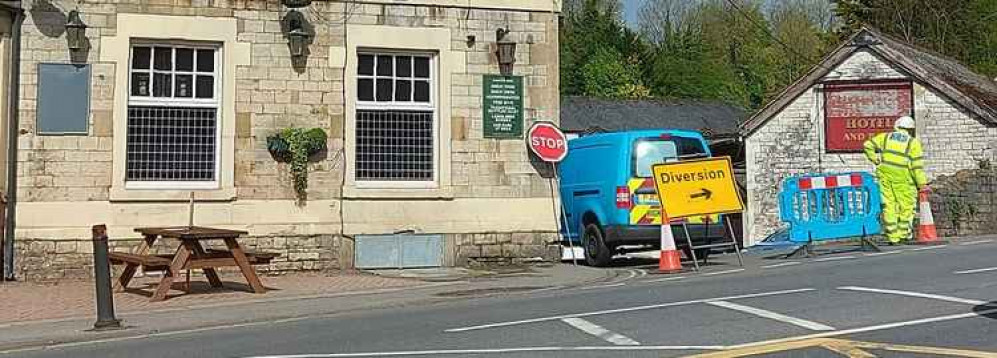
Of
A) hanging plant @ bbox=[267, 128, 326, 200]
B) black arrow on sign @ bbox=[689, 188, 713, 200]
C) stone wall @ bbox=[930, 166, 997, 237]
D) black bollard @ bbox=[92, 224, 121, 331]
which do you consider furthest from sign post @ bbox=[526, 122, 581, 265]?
stone wall @ bbox=[930, 166, 997, 237]

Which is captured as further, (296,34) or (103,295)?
(296,34)

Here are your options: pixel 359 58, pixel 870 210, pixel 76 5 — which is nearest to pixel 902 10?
pixel 870 210

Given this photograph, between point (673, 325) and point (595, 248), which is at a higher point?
point (595, 248)

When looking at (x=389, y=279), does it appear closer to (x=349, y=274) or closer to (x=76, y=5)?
(x=349, y=274)

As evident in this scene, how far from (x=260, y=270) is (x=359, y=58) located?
3.36 meters

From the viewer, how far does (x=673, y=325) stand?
28.4 feet

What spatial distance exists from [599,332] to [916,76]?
21.5 m

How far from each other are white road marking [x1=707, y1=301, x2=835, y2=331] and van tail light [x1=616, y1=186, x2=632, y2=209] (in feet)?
16.3

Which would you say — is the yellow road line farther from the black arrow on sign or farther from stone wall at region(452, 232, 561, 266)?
stone wall at region(452, 232, 561, 266)

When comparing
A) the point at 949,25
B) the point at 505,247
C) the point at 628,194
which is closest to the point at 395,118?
the point at 505,247

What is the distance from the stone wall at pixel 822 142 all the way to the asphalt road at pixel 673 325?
614 inches

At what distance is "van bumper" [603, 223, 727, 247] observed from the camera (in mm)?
14852

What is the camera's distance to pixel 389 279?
47.0ft

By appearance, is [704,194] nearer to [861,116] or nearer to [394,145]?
[394,145]
